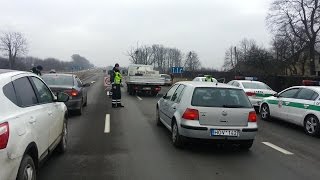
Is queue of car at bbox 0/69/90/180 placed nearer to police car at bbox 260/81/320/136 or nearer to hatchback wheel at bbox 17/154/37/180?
hatchback wheel at bbox 17/154/37/180

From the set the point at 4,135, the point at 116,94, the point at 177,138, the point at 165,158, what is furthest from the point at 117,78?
the point at 4,135

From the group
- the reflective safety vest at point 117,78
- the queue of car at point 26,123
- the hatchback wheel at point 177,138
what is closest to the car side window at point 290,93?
the hatchback wheel at point 177,138

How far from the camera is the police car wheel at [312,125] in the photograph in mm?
11549

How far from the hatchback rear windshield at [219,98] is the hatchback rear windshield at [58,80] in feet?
22.9

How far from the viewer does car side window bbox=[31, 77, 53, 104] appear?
6.45 m

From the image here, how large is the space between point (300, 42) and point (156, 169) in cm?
5985

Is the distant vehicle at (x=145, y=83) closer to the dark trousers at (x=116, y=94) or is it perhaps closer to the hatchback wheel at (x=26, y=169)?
the dark trousers at (x=116, y=94)

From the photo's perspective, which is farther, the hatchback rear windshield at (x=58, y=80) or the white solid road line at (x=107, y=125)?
the hatchback rear windshield at (x=58, y=80)

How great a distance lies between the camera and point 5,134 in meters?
4.26

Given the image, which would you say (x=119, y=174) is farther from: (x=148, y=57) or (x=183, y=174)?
(x=148, y=57)

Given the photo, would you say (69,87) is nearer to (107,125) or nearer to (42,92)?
(107,125)

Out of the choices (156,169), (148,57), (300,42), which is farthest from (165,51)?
(156,169)

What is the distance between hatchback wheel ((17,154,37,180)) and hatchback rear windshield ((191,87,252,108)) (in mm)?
4302

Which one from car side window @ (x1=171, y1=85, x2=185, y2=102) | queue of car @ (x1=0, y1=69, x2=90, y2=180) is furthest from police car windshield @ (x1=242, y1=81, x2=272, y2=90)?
queue of car @ (x1=0, y1=69, x2=90, y2=180)
